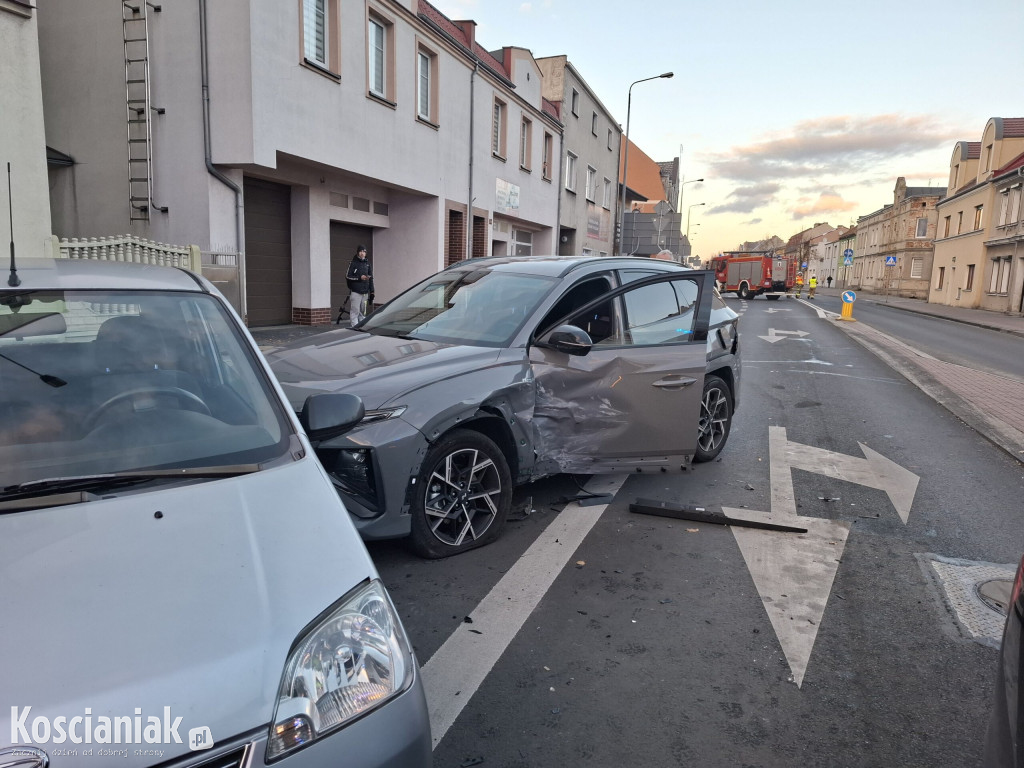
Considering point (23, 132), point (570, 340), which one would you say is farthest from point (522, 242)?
point (570, 340)

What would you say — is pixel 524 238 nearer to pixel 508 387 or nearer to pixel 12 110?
pixel 12 110

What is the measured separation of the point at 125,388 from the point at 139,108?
1245 cm

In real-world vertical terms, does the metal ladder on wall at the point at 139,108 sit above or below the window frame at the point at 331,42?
below

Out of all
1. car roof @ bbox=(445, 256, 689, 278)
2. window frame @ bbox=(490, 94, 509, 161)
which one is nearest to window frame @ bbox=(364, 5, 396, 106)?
window frame @ bbox=(490, 94, 509, 161)

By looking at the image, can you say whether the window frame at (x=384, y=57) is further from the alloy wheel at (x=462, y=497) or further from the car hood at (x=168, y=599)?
the car hood at (x=168, y=599)

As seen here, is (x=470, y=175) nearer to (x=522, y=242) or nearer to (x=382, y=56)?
(x=382, y=56)

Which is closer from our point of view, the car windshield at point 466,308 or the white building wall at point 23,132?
the car windshield at point 466,308

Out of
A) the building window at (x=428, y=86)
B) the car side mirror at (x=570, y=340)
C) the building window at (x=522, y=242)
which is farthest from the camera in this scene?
the building window at (x=522, y=242)

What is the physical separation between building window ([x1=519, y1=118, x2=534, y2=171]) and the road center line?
22.2 metres

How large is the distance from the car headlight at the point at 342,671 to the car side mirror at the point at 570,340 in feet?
8.67

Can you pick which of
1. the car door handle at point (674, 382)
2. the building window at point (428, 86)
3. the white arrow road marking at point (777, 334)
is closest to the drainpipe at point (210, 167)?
the building window at point (428, 86)

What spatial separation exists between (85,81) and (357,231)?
21.8 feet

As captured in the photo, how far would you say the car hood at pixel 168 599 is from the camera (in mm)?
1315

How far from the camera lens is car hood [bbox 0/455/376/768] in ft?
4.32
